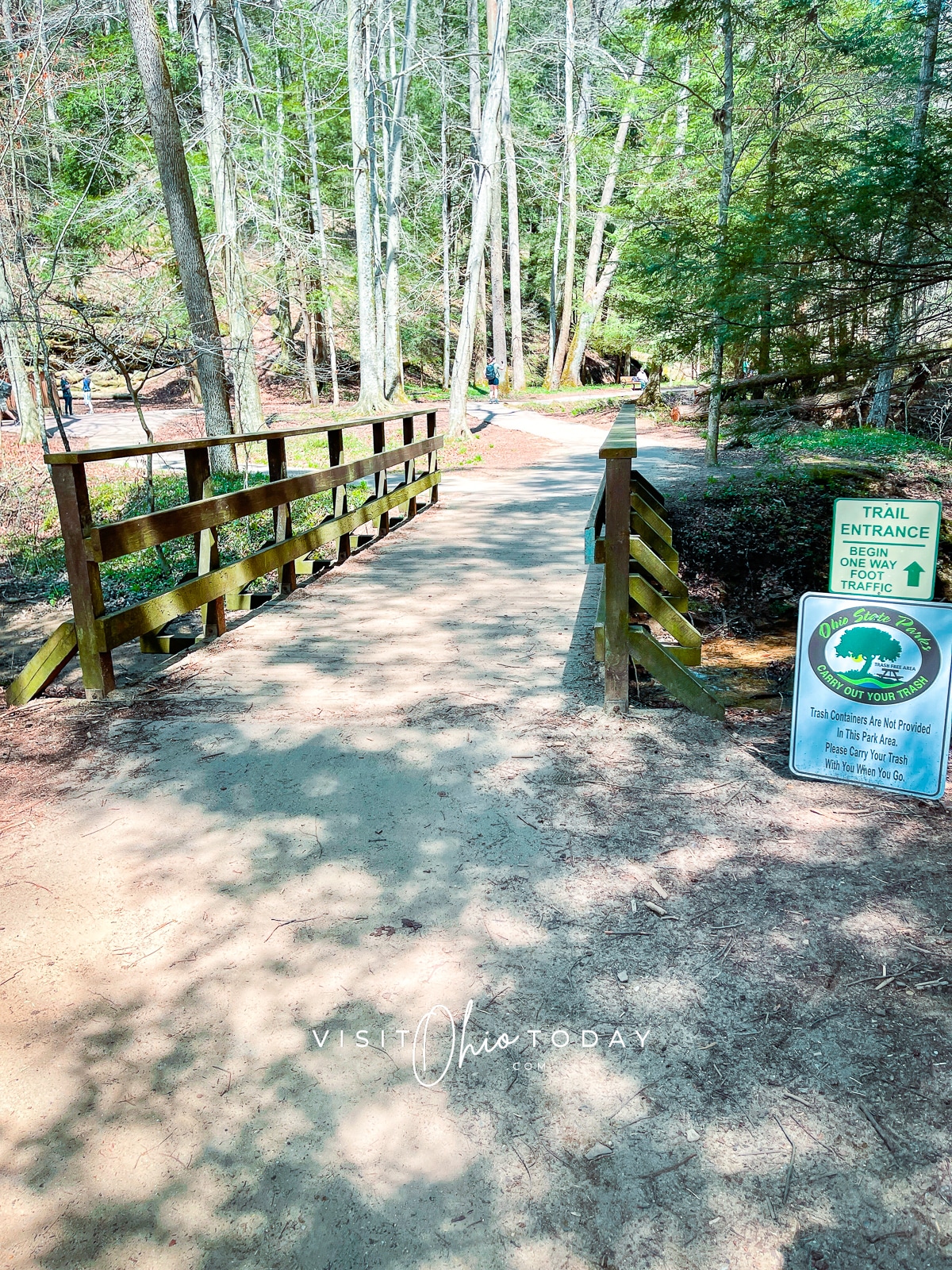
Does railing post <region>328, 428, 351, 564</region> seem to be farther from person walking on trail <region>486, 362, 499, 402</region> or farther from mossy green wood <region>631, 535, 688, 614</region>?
person walking on trail <region>486, 362, 499, 402</region>

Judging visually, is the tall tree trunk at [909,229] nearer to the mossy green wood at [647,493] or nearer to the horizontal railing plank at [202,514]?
the mossy green wood at [647,493]

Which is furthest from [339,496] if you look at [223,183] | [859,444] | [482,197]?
[482,197]

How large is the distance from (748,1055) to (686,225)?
6672 millimetres

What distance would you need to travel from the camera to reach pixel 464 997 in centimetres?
260

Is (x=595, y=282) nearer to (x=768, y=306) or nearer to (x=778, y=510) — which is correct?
(x=778, y=510)

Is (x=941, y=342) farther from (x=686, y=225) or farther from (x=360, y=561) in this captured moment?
(x=360, y=561)

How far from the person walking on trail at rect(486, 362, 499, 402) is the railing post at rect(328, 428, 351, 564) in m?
Answer: 24.9

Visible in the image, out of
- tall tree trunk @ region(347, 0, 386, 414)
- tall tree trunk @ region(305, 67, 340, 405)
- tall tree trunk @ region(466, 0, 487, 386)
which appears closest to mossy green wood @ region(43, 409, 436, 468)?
tall tree trunk @ region(466, 0, 487, 386)

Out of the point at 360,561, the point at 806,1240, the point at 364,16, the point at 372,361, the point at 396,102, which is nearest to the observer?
the point at 806,1240

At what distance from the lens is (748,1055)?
2.36 m

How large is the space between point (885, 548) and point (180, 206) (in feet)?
38.9

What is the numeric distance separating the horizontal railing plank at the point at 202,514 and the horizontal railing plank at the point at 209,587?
1.03 feet

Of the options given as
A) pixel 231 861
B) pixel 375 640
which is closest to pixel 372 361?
pixel 375 640

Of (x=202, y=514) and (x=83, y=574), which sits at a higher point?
(x=202, y=514)
